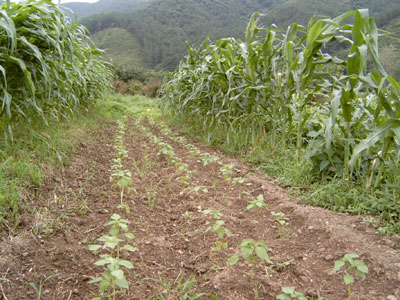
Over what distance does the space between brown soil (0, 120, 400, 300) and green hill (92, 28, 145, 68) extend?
2228 inches

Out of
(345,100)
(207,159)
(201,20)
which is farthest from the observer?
(201,20)

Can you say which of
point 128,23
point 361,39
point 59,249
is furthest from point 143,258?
point 128,23

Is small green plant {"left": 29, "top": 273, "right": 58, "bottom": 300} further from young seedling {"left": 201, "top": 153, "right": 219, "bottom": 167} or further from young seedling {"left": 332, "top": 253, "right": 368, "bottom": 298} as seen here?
young seedling {"left": 201, "top": 153, "right": 219, "bottom": 167}

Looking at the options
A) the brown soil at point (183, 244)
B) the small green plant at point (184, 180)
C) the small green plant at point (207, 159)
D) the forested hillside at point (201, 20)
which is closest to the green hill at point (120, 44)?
the forested hillside at point (201, 20)

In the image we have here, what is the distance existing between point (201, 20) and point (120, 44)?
94.8 ft

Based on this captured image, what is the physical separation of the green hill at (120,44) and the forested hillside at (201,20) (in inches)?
60.1

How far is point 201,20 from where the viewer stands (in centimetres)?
8025

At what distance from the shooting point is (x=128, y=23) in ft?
236

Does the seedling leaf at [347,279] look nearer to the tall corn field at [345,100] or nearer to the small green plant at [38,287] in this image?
the tall corn field at [345,100]

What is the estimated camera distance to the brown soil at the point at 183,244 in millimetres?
1109

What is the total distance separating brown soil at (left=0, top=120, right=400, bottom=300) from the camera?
1.11 m

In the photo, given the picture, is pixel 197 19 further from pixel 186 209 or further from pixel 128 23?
pixel 186 209

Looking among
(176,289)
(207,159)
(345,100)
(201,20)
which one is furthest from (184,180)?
(201,20)

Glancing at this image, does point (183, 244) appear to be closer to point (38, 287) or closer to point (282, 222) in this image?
point (282, 222)
